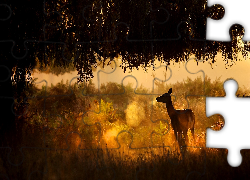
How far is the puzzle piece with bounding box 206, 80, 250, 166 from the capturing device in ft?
14.6

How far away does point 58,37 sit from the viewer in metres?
5.77

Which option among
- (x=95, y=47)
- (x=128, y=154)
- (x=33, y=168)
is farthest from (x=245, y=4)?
(x=33, y=168)

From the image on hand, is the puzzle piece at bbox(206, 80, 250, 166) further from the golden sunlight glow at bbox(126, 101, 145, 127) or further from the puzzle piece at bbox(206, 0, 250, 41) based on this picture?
the golden sunlight glow at bbox(126, 101, 145, 127)

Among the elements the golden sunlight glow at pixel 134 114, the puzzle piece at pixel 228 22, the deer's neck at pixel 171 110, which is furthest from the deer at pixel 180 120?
the puzzle piece at pixel 228 22

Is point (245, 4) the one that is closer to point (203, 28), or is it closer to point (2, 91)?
point (203, 28)
